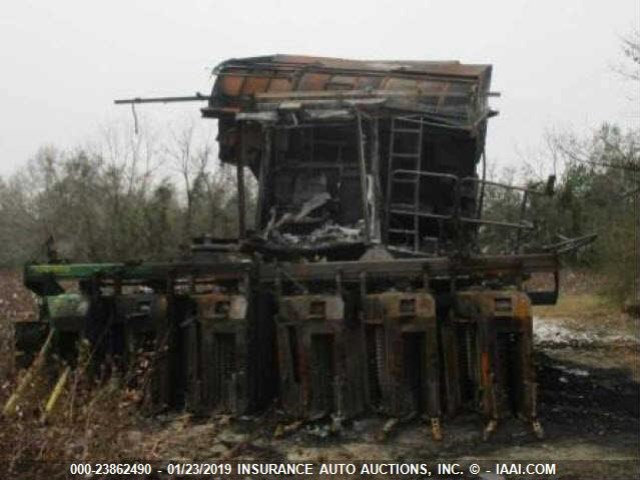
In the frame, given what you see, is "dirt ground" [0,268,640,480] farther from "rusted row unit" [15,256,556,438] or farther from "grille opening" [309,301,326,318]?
"grille opening" [309,301,326,318]

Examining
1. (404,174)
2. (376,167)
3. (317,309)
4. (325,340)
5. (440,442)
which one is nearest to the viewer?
(440,442)

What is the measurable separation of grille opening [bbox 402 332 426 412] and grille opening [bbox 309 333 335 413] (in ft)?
2.22

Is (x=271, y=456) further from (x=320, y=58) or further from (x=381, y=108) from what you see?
(x=320, y=58)

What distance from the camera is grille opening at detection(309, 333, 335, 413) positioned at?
23.5ft

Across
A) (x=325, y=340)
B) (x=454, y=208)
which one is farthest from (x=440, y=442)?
(x=454, y=208)

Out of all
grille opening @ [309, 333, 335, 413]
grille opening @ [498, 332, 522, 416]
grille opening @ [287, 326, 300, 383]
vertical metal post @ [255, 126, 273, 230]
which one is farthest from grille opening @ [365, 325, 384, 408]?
vertical metal post @ [255, 126, 273, 230]

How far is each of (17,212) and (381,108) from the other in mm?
36236

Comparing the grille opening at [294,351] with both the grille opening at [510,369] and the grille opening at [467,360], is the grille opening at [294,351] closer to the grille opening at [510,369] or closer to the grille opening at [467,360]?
the grille opening at [467,360]

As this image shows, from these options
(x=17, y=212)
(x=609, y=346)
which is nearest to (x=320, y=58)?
(x=609, y=346)

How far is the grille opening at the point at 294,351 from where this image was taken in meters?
7.23

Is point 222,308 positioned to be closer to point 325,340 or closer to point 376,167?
point 325,340

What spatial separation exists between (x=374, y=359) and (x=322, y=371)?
0.52m

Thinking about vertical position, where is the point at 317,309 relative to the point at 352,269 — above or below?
below

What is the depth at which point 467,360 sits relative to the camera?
7.37m
